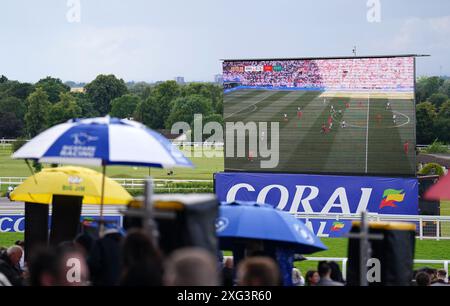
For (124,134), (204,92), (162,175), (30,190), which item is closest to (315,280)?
(124,134)

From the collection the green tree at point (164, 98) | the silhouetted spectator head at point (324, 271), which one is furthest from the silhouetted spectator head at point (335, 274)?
the green tree at point (164, 98)

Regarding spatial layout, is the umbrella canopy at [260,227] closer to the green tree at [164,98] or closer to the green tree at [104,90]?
the green tree at [164,98]

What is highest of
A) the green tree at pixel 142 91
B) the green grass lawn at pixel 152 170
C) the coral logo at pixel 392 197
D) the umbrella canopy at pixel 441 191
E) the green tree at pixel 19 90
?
the green tree at pixel 142 91

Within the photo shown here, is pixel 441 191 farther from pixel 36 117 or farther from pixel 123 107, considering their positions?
pixel 123 107

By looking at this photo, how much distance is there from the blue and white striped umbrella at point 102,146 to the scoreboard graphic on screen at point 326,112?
1174cm

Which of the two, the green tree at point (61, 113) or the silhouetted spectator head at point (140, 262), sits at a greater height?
the green tree at point (61, 113)

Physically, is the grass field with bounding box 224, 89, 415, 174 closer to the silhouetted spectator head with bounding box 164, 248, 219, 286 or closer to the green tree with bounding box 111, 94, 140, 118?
the silhouetted spectator head with bounding box 164, 248, 219, 286

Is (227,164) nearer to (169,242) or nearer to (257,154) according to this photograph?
(257,154)

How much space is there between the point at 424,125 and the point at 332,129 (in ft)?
126

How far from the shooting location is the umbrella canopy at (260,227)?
7.04 meters

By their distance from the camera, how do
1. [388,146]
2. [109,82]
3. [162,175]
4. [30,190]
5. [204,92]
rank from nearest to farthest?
[30,190], [388,146], [162,175], [204,92], [109,82]

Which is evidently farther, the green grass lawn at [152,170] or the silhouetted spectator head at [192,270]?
the green grass lawn at [152,170]
